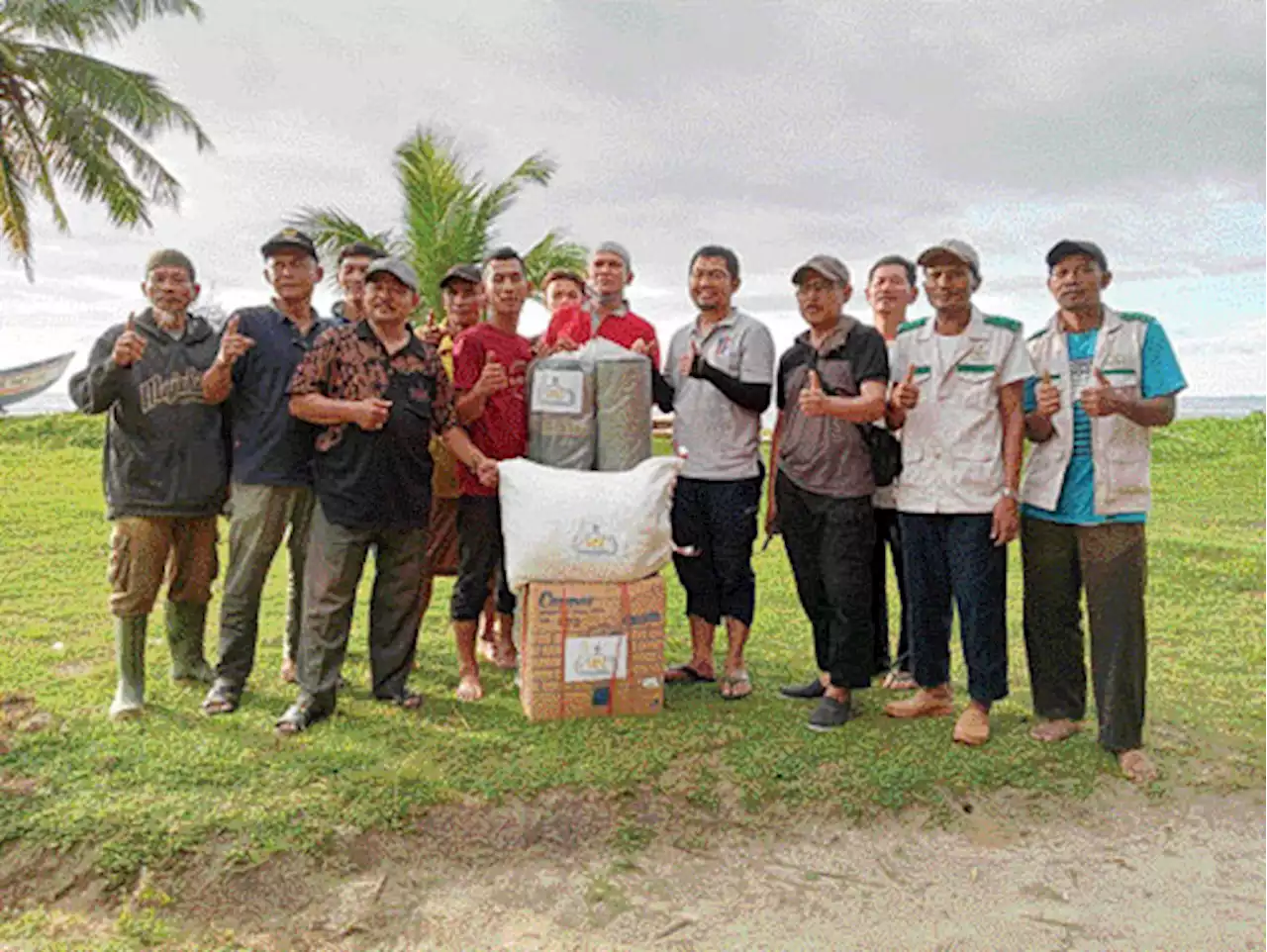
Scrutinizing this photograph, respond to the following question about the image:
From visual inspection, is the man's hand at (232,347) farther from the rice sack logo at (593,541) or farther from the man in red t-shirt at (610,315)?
the rice sack logo at (593,541)

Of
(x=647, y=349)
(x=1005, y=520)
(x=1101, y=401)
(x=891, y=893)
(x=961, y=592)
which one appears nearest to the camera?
(x=891, y=893)

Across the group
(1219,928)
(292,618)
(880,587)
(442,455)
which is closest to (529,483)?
(442,455)

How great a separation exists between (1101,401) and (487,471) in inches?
92.9

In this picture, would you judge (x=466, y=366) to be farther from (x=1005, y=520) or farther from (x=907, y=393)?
(x=1005, y=520)

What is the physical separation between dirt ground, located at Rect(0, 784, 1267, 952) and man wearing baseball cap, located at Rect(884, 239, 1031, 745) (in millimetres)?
741

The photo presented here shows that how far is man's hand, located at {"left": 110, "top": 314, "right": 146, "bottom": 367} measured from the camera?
3902 millimetres

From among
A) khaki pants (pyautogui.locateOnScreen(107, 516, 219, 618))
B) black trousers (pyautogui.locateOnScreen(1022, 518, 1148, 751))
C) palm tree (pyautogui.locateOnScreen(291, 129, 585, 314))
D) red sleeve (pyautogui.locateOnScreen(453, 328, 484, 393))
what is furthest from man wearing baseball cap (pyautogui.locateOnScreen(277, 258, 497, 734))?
palm tree (pyautogui.locateOnScreen(291, 129, 585, 314))

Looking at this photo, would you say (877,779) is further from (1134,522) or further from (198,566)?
(198,566)

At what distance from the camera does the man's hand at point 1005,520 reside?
3838 mm

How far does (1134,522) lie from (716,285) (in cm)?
190

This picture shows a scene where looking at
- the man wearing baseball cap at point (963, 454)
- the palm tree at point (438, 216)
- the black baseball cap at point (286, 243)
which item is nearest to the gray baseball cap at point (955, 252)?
the man wearing baseball cap at point (963, 454)

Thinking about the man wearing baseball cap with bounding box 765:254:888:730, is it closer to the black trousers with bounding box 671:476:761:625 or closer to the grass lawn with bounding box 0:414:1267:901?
the black trousers with bounding box 671:476:761:625

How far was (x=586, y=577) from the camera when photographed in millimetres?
4051

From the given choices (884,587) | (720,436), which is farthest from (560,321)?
(884,587)
